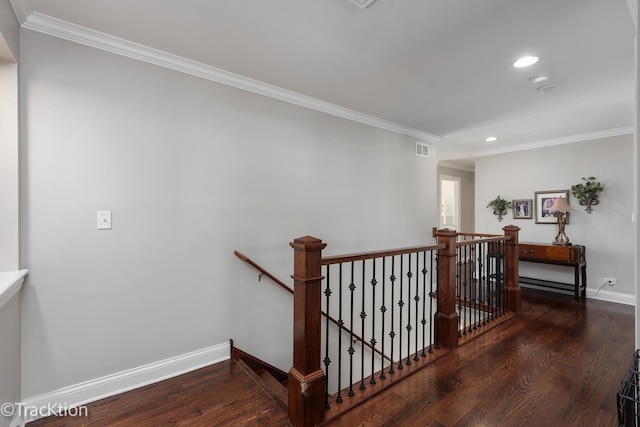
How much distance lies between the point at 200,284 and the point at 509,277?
3.44m

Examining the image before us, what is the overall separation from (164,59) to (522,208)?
5400mm

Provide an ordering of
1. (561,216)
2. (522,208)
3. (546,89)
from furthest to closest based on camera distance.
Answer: (522,208)
(561,216)
(546,89)

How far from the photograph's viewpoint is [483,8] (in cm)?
168

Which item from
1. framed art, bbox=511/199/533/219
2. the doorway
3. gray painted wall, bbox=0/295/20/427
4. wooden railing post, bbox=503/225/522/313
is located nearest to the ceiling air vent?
wooden railing post, bbox=503/225/522/313

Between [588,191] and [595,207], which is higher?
[588,191]

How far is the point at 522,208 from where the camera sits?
4.86 meters

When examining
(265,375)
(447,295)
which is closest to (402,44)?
(447,295)

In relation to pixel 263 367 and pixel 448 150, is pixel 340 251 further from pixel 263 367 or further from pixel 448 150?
pixel 448 150

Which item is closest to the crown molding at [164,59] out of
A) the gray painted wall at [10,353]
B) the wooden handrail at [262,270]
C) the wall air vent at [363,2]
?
the wall air vent at [363,2]

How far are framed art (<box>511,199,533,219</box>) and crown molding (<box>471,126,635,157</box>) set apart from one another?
87cm

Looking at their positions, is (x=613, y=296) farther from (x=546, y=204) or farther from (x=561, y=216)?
(x=546, y=204)

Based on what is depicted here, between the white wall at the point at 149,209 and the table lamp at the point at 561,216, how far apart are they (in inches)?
138

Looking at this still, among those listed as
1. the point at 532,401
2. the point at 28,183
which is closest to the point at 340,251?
the point at 532,401

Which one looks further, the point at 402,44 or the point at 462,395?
the point at 402,44
